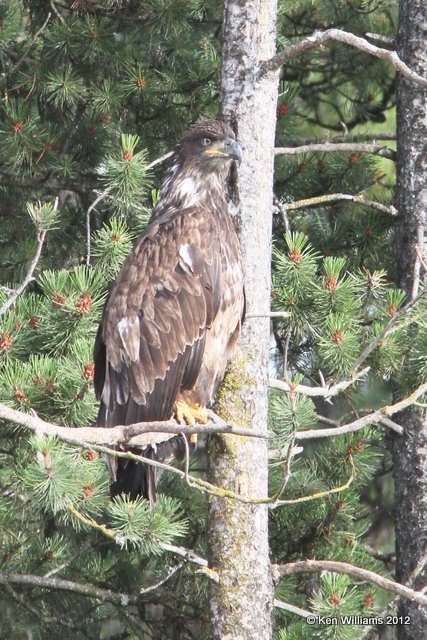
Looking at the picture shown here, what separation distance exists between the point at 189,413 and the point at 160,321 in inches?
17.4

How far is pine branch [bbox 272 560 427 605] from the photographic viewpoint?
4.38 meters

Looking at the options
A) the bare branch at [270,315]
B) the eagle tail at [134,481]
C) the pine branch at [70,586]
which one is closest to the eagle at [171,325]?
the eagle tail at [134,481]

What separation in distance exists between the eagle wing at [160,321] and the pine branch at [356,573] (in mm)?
873

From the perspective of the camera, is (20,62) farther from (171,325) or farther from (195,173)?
(171,325)

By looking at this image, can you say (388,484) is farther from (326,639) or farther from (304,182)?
(326,639)

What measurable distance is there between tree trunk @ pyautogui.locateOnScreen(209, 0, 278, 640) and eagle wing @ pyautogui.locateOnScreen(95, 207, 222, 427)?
0.19m

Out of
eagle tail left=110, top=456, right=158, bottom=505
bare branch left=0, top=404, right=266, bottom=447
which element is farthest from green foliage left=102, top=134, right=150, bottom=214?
bare branch left=0, top=404, right=266, bottom=447

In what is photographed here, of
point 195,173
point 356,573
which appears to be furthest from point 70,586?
point 195,173

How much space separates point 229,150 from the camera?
16.0 ft

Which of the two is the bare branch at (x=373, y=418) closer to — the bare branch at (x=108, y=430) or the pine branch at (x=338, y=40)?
the bare branch at (x=108, y=430)

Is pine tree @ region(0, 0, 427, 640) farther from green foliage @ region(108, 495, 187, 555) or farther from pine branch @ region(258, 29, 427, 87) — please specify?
pine branch @ region(258, 29, 427, 87)

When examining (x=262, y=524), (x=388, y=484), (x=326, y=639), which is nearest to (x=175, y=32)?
(x=262, y=524)

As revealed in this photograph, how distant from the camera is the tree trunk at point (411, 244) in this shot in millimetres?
6062

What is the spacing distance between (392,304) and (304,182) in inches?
60.4
